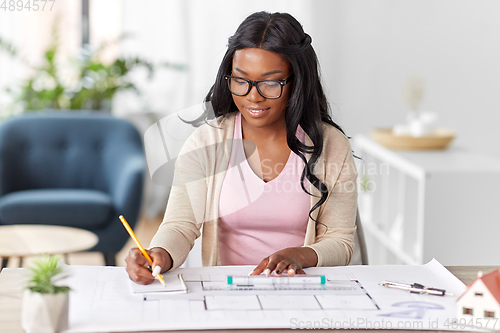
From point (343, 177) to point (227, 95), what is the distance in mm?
328

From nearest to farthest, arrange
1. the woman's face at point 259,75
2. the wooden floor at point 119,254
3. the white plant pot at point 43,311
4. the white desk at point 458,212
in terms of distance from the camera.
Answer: the white plant pot at point 43,311 < the woman's face at point 259,75 < the white desk at point 458,212 < the wooden floor at point 119,254

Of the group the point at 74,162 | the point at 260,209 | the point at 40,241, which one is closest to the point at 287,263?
the point at 260,209

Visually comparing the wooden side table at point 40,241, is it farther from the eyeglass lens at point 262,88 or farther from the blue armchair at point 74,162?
the eyeglass lens at point 262,88

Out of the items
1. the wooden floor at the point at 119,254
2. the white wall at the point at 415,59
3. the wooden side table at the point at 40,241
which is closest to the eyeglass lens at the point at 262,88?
the wooden side table at the point at 40,241

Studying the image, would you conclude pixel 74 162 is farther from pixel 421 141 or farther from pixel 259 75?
pixel 259 75

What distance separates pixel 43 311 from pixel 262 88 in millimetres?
636

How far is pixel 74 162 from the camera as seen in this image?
2.76 meters

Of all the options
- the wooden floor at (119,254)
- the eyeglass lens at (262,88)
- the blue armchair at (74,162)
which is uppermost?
the eyeglass lens at (262,88)

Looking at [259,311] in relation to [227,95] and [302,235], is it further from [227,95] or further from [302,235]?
[227,95]

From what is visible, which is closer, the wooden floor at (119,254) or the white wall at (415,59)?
the wooden floor at (119,254)

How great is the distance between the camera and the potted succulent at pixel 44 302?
2.20 feet

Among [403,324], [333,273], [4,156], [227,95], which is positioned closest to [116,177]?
[4,156]

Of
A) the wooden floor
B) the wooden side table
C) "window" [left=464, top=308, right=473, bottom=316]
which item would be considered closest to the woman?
"window" [left=464, top=308, right=473, bottom=316]

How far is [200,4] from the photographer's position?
3598 millimetres
